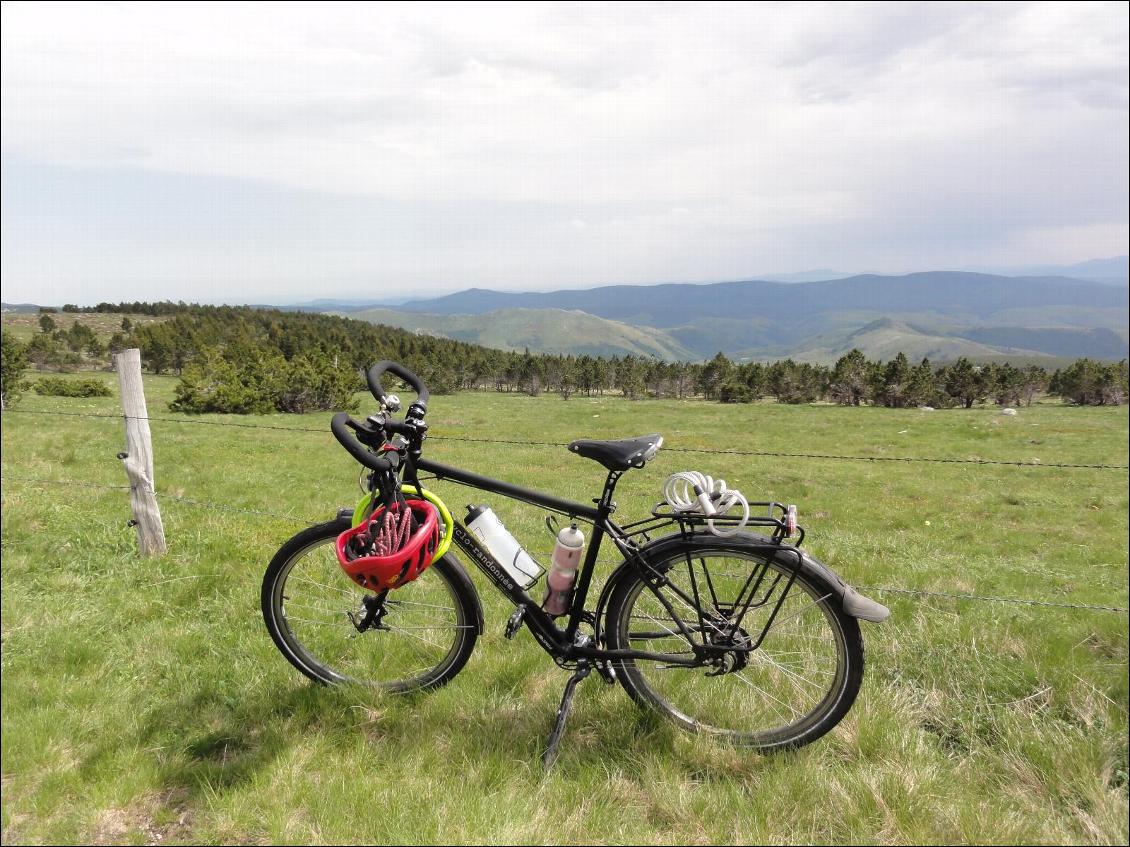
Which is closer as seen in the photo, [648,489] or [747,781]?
[747,781]

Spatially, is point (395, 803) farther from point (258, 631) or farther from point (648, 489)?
point (648, 489)

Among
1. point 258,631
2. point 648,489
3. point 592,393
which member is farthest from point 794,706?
point 592,393

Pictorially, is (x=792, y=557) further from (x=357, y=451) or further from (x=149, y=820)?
(x=149, y=820)

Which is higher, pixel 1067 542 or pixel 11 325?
pixel 11 325

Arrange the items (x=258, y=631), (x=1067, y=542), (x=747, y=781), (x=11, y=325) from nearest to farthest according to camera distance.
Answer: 1. (x=747, y=781)
2. (x=258, y=631)
3. (x=1067, y=542)
4. (x=11, y=325)

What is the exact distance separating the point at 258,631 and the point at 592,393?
89328 millimetres

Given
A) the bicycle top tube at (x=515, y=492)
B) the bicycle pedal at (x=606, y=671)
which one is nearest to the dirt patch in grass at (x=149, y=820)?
the bicycle top tube at (x=515, y=492)

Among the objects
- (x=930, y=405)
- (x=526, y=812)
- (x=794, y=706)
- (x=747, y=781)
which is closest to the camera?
(x=526, y=812)

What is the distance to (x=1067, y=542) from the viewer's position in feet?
45.8

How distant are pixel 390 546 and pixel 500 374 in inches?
3742

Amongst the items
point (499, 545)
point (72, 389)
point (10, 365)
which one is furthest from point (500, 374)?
point (499, 545)

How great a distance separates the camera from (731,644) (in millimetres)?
3350

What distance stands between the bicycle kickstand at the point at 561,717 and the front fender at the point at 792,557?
29.4 inches

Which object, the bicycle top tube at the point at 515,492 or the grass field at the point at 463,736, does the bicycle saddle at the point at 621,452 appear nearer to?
the bicycle top tube at the point at 515,492
